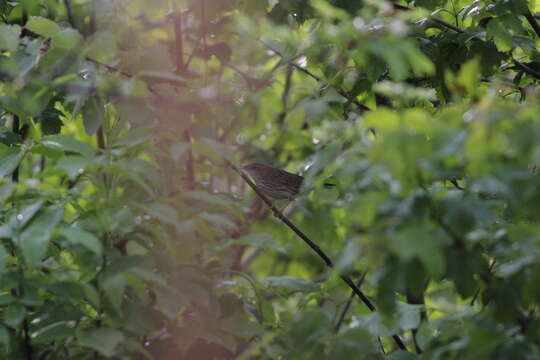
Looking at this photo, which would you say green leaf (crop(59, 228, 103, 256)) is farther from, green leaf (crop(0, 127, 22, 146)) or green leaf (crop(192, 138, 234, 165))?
green leaf (crop(0, 127, 22, 146))

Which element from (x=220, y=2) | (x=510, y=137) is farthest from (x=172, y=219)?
(x=220, y=2)

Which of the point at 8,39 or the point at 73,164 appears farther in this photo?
the point at 8,39

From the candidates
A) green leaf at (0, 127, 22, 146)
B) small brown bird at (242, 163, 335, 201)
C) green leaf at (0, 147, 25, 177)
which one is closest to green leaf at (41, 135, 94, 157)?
green leaf at (0, 147, 25, 177)

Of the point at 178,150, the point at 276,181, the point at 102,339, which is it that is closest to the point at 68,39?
the point at 178,150

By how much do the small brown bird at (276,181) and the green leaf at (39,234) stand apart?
3184mm

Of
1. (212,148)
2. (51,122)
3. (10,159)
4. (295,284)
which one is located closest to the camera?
(212,148)

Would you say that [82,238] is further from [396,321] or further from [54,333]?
[396,321]

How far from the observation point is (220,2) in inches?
101

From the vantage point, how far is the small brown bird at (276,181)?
507cm

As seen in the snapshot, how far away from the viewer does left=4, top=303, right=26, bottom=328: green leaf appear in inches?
69.3

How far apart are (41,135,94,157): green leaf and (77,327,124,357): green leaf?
502mm

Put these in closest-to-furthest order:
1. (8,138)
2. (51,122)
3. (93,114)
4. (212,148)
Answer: (212,148)
(93,114)
(8,138)
(51,122)

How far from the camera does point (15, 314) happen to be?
70.4 inches

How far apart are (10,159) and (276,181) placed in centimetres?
318
